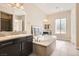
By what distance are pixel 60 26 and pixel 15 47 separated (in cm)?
946

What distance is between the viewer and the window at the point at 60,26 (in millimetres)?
12387

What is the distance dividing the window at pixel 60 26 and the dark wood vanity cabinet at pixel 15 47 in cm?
805

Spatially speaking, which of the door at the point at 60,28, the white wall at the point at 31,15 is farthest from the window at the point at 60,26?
the white wall at the point at 31,15

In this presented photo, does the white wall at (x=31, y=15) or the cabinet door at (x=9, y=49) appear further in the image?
the white wall at (x=31, y=15)

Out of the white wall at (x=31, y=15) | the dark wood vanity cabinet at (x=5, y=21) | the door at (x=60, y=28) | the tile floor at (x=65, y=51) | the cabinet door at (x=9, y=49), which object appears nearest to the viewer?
the cabinet door at (x=9, y=49)

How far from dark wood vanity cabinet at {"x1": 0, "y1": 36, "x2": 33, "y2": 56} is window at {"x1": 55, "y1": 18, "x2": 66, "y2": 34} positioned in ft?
26.4

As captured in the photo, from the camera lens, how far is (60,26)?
12727 millimetres

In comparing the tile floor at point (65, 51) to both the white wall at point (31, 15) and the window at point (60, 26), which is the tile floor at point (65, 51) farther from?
the window at point (60, 26)

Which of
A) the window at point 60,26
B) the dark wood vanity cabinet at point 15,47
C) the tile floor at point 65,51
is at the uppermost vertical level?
the window at point 60,26

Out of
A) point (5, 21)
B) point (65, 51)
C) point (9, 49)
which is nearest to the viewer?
point (9, 49)

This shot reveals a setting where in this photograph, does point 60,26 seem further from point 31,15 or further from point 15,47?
point 15,47

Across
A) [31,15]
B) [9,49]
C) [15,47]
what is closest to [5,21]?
[15,47]

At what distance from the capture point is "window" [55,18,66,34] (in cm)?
1239

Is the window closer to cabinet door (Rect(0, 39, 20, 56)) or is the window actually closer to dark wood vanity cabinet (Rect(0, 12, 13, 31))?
dark wood vanity cabinet (Rect(0, 12, 13, 31))
